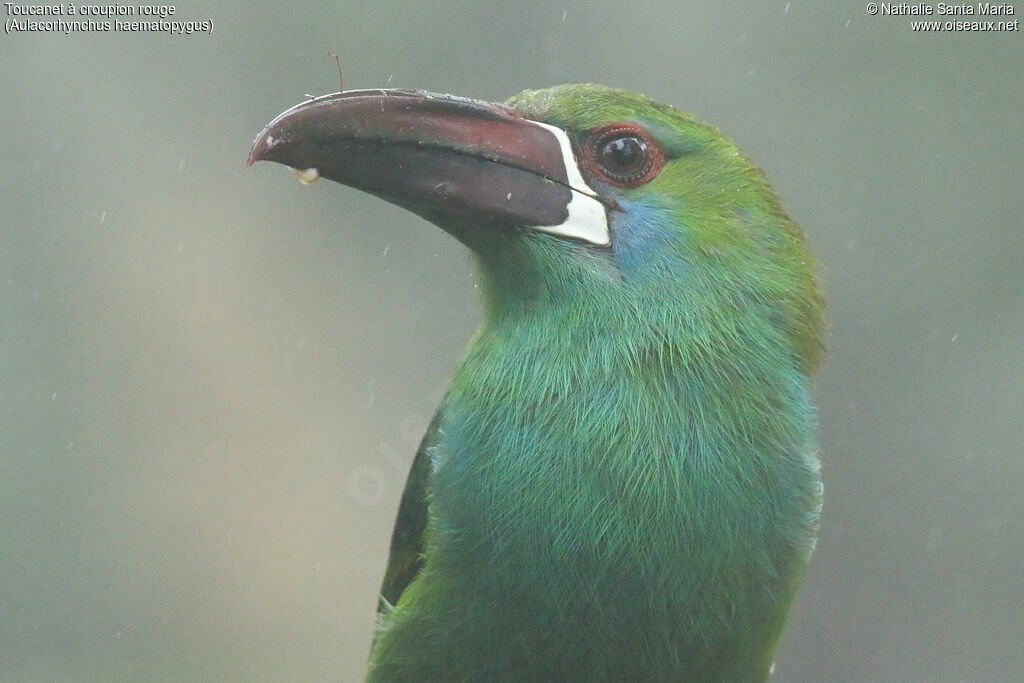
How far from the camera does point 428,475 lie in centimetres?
227

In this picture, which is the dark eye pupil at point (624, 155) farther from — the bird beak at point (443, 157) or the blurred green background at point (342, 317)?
the blurred green background at point (342, 317)

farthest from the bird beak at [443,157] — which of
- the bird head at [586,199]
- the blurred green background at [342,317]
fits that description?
the blurred green background at [342,317]

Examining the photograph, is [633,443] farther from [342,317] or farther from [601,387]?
[342,317]

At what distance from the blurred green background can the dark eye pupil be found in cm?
232

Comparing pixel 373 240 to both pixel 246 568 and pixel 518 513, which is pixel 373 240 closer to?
pixel 246 568

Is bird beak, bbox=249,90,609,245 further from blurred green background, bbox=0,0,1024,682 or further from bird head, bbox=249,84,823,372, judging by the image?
blurred green background, bbox=0,0,1024,682

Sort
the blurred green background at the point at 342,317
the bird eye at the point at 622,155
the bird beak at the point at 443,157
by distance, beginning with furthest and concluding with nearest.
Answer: the blurred green background at the point at 342,317 → the bird eye at the point at 622,155 → the bird beak at the point at 443,157

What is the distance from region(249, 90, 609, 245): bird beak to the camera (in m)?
1.90

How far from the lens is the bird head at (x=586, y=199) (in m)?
1.93

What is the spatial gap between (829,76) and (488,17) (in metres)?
1.42

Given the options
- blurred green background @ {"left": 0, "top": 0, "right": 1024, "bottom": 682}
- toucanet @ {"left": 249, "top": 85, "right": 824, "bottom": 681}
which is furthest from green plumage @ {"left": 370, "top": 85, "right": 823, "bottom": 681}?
blurred green background @ {"left": 0, "top": 0, "right": 1024, "bottom": 682}

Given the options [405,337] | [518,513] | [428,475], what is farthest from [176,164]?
[518,513]

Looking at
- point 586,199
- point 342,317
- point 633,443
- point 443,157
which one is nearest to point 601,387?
point 633,443

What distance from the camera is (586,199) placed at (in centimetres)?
207
